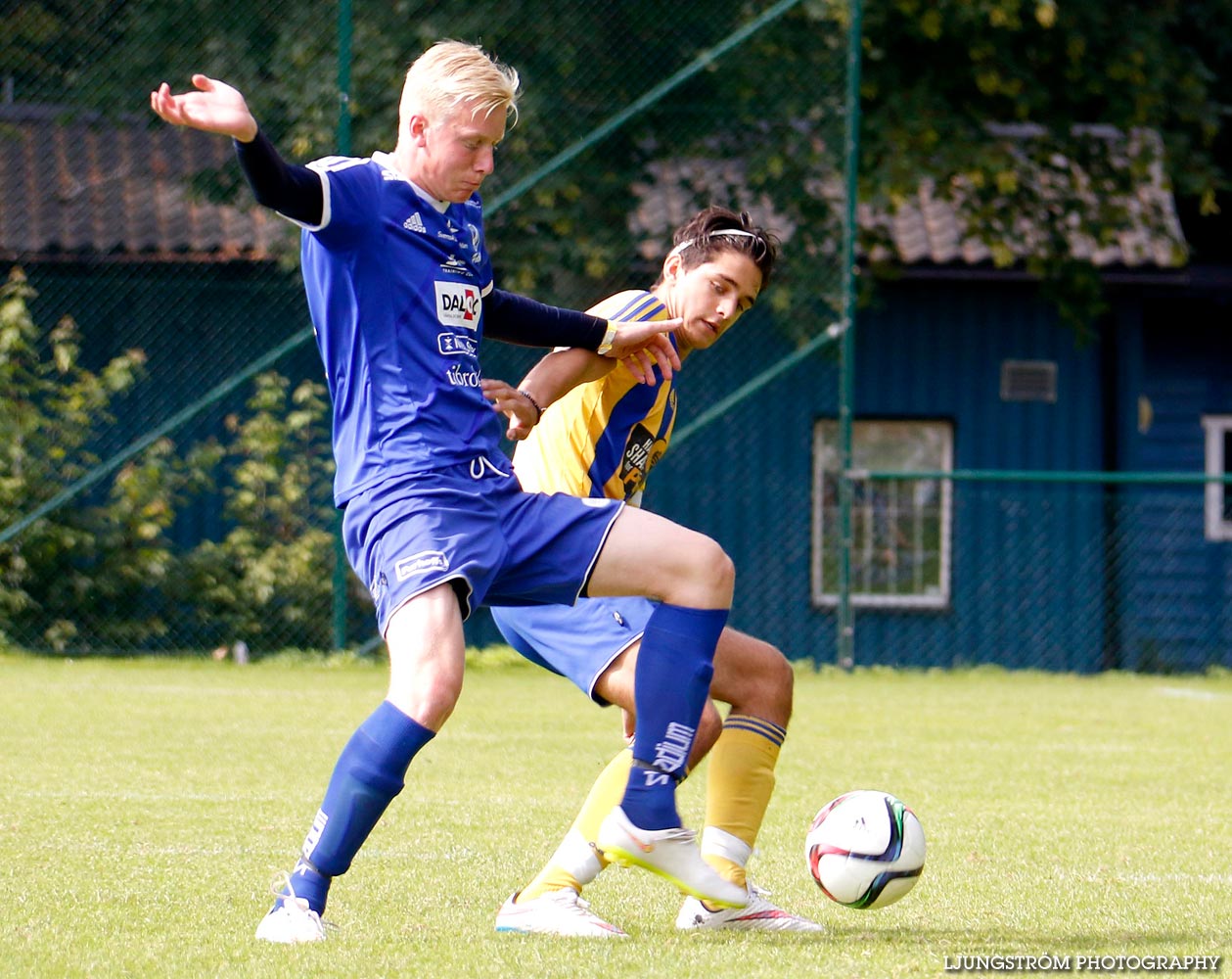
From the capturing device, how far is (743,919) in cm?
383

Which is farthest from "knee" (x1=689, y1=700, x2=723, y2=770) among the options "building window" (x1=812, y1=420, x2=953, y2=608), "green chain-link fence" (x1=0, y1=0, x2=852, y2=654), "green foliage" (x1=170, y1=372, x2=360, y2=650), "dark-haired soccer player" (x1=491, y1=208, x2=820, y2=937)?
"building window" (x1=812, y1=420, x2=953, y2=608)

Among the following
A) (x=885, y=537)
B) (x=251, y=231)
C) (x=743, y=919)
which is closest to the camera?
(x=743, y=919)

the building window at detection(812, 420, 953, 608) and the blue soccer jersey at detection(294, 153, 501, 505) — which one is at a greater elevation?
the blue soccer jersey at detection(294, 153, 501, 505)

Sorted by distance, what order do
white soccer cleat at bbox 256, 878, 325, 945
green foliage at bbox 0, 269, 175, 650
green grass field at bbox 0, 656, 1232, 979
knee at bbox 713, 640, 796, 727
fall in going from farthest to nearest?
green foliage at bbox 0, 269, 175, 650 → knee at bbox 713, 640, 796, 727 → green grass field at bbox 0, 656, 1232, 979 → white soccer cleat at bbox 256, 878, 325, 945

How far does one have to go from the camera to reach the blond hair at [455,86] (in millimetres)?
3590

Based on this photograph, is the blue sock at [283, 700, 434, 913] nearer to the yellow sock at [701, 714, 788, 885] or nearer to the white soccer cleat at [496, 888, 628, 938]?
the white soccer cleat at [496, 888, 628, 938]

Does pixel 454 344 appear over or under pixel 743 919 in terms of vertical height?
over

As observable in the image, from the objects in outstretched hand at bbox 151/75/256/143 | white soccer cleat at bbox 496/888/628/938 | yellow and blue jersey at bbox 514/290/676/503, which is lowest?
white soccer cleat at bbox 496/888/628/938

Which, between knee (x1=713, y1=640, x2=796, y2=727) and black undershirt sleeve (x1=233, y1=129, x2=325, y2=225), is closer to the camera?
black undershirt sleeve (x1=233, y1=129, x2=325, y2=225)

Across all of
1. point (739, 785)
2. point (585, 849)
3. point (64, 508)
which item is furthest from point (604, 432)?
point (64, 508)

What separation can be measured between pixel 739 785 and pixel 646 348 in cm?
104

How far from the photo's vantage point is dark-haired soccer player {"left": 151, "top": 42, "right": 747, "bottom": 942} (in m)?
3.47

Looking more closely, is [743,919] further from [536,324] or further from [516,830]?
[516,830]

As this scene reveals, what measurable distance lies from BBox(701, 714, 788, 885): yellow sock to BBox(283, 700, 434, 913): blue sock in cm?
87
